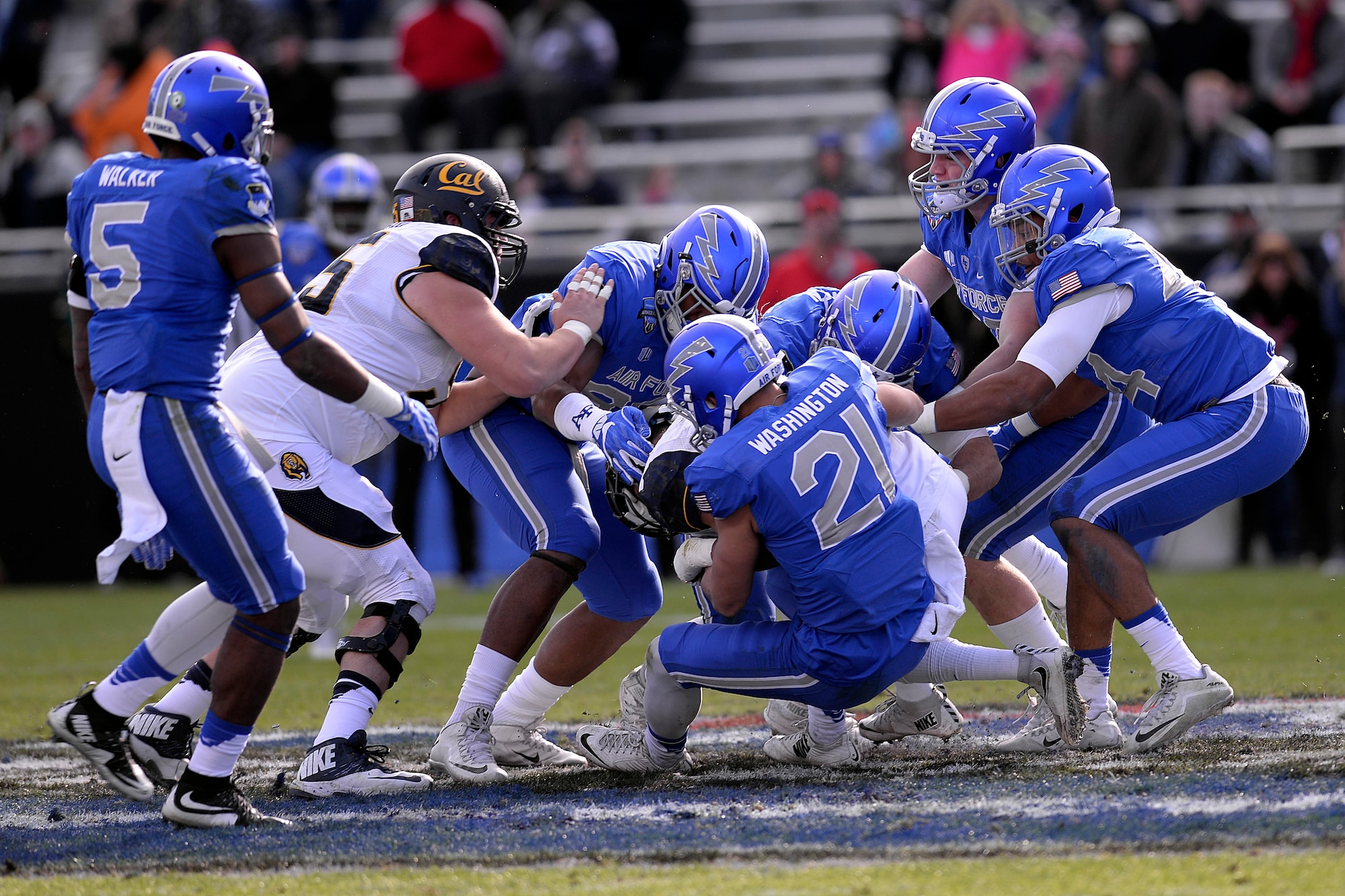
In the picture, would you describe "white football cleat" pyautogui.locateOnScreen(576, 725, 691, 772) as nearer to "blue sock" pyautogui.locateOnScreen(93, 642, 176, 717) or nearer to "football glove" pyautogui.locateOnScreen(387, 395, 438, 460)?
"football glove" pyautogui.locateOnScreen(387, 395, 438, 460)

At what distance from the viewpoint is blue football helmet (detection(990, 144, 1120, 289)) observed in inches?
186

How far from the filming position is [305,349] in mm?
3891

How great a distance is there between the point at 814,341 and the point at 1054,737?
1393 mm

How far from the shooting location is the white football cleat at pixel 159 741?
444 centimetres

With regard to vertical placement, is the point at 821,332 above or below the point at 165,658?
above

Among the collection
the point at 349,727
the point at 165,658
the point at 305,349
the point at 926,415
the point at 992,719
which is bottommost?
the point at 992,719

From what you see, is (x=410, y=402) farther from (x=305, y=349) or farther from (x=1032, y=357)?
(x=1032, y=357)

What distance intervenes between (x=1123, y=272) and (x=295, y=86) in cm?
959

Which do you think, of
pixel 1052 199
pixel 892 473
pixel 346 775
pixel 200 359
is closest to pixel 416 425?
pixel 200 359

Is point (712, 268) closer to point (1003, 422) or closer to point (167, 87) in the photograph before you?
point (1003, 422)

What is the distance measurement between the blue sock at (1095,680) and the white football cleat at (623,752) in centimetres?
120

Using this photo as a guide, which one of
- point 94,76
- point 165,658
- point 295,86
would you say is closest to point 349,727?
point 165,658

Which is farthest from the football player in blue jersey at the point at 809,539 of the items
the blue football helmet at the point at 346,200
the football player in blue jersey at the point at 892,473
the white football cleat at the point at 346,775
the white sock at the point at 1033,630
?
the blue football helmet at the point at 346,200

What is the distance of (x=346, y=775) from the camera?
14.4 feet
